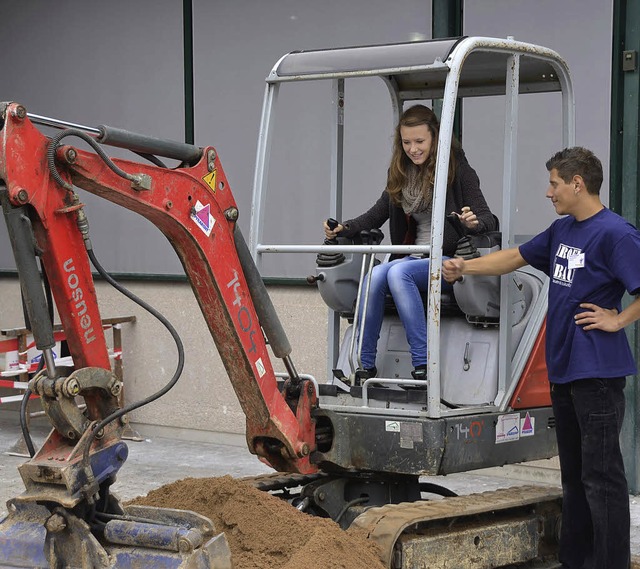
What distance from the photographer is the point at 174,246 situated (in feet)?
17.0

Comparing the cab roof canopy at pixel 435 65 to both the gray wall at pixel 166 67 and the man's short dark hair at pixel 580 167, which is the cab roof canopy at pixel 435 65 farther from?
the gray wall at pixel 166 67

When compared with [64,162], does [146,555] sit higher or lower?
lower

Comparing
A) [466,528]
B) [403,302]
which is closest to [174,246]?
[403,302]

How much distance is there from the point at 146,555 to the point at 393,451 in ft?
4.85

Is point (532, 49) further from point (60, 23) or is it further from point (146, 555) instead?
point (60, 23)

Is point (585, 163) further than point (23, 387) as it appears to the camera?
No

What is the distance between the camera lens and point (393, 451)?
5.66 meters

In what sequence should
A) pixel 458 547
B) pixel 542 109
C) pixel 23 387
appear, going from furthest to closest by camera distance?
1. pixel 23 387
2. pixel 542 109
3. pixel 458 547

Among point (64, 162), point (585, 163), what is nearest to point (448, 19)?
point (585, 163)

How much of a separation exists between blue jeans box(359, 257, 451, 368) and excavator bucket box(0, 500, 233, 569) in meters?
1.64

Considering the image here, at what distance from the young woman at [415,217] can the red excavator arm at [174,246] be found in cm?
58

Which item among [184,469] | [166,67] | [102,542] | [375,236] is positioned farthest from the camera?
[166,67]

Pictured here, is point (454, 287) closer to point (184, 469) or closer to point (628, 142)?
point (628, 142)

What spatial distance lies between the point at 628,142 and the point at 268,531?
4028 mm
